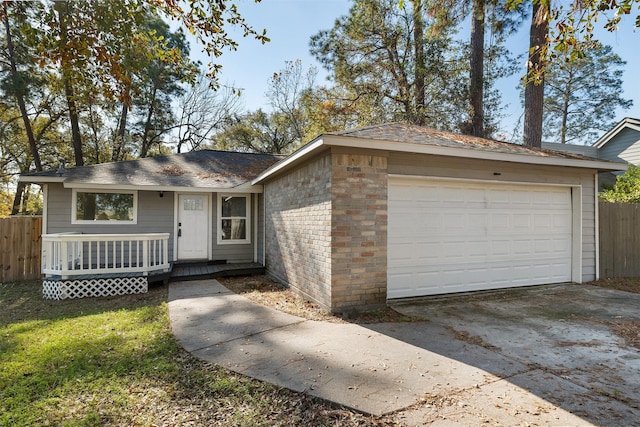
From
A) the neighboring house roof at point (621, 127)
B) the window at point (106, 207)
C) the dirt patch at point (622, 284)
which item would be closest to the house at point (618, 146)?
the neighboring house roof at point (621, 127)

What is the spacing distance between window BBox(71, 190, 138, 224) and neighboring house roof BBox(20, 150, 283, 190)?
51 centimetres

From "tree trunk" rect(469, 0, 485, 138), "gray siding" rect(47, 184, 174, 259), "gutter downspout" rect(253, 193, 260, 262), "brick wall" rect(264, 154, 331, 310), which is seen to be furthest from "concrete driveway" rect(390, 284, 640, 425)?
"tree trunk" rect(469, 0, 485, 138)

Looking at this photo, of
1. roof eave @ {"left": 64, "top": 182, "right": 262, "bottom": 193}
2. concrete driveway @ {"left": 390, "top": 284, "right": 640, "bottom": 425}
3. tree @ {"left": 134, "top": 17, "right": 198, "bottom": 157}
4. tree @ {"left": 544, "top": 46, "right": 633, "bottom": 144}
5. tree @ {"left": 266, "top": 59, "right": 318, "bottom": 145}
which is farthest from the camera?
tree @ {"left": 544, "top": 46, "right": 633, "bottom": 144}

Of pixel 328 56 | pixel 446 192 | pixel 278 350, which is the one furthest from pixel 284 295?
pixel 328 56

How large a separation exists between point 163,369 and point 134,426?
90 centimetres

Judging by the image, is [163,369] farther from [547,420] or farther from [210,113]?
[210,113]

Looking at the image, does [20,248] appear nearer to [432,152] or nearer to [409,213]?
[409,213]

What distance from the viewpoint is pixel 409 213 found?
18.2 ft

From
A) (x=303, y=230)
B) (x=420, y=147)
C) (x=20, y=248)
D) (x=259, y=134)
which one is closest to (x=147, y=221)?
(x=20, y=248)

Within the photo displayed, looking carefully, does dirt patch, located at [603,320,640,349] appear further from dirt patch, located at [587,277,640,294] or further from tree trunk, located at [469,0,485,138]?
tree trunk, located at [469,0,485,138]

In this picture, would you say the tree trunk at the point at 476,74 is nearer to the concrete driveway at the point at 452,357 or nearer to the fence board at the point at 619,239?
the fence board at the point at 619,239

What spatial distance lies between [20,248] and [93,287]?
385cm

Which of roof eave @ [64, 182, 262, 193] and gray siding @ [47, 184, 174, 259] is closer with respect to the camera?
roof eave @ [64, 182, 262, 193]

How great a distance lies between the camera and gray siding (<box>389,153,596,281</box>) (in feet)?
17.8
